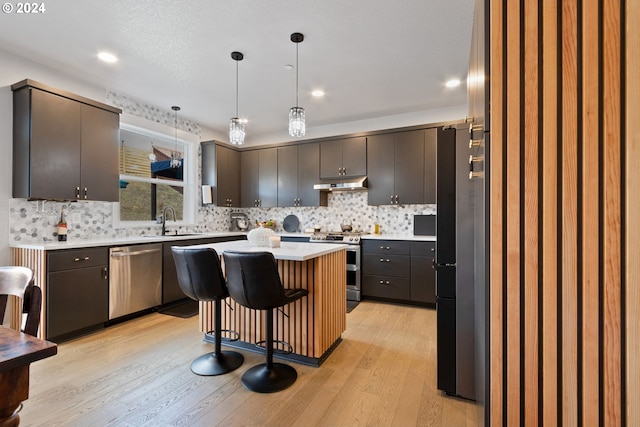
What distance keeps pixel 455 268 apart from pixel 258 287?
4.21ft

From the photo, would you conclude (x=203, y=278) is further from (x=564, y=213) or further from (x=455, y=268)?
(x=564, y=213)

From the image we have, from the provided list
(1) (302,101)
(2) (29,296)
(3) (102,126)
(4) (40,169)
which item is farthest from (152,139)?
(2) (29,296)

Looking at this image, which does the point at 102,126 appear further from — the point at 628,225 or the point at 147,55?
the point at 628,225

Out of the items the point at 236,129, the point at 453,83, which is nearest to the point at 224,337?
the point at 236,129

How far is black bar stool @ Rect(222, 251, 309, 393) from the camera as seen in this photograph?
1942 mm

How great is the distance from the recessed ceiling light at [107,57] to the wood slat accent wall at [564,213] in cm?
326

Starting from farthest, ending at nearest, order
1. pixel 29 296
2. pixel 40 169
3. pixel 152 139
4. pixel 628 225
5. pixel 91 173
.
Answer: pixel 152 139, pixel 91 173, pixel 40 169, pixel 29 296, pixel 628 225

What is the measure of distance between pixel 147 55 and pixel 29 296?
249 centimetres

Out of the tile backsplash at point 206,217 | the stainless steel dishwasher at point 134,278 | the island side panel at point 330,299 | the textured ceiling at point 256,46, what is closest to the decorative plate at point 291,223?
the tile backsplash at point 206,217

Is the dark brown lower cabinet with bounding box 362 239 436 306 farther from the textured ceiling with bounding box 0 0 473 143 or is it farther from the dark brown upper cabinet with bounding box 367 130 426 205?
the textured ceiling with bounding box 0 0 473 143

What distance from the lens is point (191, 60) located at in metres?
2.94

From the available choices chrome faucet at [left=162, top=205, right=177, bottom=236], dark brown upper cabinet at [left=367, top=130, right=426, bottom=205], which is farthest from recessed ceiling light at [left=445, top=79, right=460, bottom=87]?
chrome faucet at [left=162, top=205, right=177, bottom=236]

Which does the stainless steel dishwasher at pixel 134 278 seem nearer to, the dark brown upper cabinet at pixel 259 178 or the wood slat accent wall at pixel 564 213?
the dark brown upper cabinet at pixel 259 178

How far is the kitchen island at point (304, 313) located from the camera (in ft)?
7.80
